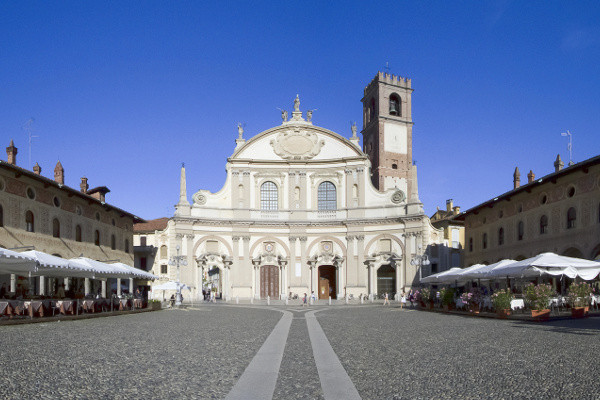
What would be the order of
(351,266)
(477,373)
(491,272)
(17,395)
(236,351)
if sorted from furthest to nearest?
1. (351,266)
2. (491,272)
3. (236,351)
4. (477,373)
5. (17,395)

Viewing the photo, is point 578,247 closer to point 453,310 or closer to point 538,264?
point 453,310

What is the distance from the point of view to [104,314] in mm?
24297

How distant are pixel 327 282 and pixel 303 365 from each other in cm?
4179

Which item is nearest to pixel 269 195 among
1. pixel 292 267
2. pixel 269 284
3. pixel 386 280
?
pixel 292 267

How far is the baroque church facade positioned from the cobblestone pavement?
34.3 metres

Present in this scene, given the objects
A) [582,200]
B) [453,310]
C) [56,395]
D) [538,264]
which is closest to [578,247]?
[582,200]

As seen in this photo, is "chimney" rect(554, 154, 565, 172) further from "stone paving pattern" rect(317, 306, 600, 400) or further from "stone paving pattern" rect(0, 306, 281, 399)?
"stone paving pattern" rect(0, 306, 281, 399)

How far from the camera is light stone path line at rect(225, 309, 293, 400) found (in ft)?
21.1

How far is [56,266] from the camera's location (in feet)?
65.8

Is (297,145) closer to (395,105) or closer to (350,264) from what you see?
(350,264)

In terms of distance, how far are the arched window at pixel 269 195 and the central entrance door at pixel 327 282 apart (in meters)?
7.09

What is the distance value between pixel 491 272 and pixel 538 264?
321 cm

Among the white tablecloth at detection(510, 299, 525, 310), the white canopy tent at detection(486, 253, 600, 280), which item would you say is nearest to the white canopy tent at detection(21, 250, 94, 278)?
the white canopy tent at detection(486, 253, 600, 280)

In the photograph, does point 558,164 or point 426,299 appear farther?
point 558,164
